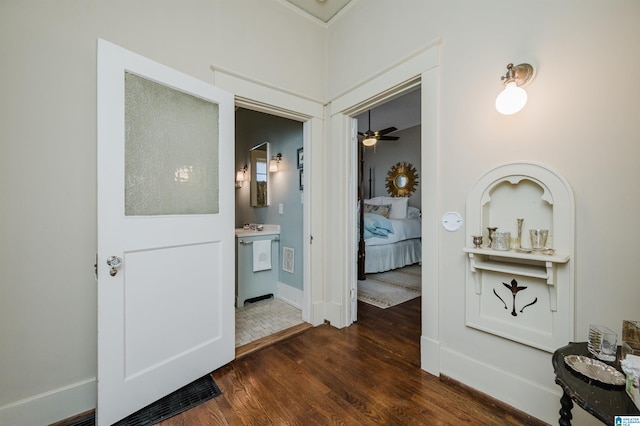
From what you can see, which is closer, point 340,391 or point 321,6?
point 340,391

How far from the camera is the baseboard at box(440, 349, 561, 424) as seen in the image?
1.35 m

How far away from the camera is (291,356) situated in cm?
207

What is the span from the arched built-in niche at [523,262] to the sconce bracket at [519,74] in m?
0.44

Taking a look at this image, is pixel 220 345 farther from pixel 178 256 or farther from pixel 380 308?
pixel 380 308

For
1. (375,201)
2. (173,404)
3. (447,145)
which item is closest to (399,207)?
(375,201)

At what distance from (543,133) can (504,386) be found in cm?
142

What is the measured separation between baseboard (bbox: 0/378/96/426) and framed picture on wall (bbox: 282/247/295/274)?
1.98 meters

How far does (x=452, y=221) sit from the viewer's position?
172 cm

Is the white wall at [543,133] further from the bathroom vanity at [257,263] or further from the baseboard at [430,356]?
the bathroom vanity at [257,263]

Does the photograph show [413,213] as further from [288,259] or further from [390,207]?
[288,259]

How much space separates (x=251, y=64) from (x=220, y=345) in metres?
2.21

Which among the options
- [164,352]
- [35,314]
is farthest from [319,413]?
[35,314]

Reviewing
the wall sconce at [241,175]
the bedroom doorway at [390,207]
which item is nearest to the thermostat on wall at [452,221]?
the bedroom doorway at [390,207]

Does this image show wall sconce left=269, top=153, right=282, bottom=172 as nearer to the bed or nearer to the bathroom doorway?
the bathroom doorway
